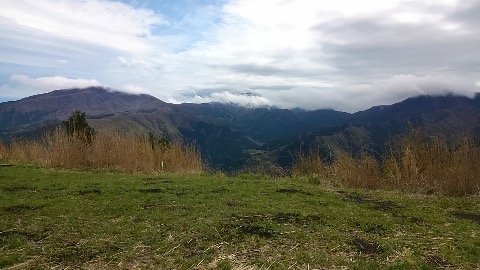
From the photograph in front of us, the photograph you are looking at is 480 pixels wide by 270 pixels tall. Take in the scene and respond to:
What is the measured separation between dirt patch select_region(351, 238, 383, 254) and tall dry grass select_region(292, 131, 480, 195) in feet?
20.7

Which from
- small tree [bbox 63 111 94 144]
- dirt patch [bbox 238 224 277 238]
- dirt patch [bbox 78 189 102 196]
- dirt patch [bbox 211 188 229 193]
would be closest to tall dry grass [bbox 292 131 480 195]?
dirt patch [bbox 211 188 229 193]

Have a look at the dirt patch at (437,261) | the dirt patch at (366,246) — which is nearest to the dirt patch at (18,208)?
the dirt patch at (366,246)

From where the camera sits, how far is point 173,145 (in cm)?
1845

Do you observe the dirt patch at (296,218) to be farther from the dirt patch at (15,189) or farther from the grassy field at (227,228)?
the dirt patch at (15,189)

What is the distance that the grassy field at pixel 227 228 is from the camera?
5.36 m

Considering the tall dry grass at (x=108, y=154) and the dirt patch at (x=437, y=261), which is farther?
the tall dry grass at (x=108, y=154)

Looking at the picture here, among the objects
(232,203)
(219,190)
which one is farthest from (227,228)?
(219,190)

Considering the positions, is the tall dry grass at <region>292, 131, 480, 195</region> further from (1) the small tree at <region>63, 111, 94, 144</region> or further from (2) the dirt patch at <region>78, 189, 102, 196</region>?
(1) the small tree at <region>63, 111, 94, 144</region>

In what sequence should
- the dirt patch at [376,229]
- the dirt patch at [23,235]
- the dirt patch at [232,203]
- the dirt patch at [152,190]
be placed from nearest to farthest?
the dirt patch at [23,235] → the dirt patch at [376,229] → the dirt patch at [232,203] → the dirt patch at [152,190]

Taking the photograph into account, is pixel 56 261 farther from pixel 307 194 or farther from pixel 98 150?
pixel 98 150

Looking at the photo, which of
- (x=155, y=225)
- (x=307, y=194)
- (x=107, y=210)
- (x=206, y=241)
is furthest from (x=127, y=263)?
(x=307, y=194)

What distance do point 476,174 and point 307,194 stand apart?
15.9ft

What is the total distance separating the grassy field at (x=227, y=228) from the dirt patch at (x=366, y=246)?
16 millimetres

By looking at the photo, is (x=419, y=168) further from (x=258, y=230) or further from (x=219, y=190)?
(x=258, y=230)
